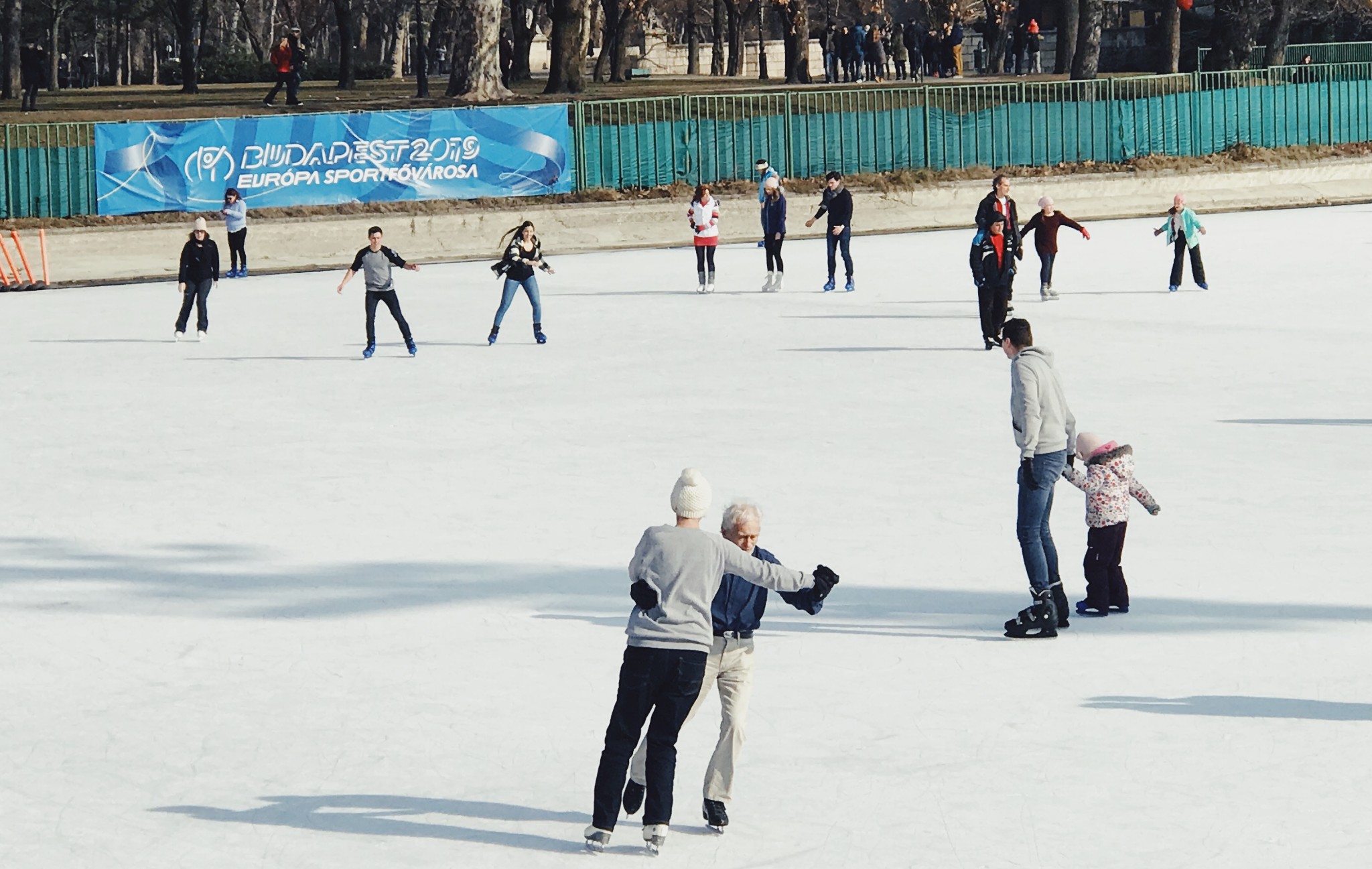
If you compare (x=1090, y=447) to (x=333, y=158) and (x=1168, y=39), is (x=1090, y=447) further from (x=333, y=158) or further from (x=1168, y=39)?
(x=1168, y=39)

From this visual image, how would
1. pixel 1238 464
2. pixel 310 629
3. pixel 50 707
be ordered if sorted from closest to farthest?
pixel 50 707
pixel 310 629
pixel 1238 464

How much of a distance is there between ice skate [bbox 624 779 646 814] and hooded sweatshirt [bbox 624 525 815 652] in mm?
636

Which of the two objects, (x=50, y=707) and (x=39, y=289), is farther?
(x=39, y=289)

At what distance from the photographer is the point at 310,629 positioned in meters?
9.69

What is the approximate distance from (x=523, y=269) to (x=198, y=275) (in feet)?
12.4

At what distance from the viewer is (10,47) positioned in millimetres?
49562

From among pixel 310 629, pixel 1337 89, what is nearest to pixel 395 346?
pixel 310 629

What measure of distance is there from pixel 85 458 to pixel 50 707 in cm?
624

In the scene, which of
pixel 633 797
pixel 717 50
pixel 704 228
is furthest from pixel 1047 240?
pixel 717 50

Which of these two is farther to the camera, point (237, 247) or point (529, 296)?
point (237, 247)

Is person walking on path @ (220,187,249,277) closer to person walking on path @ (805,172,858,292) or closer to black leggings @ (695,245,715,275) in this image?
black leggings @ (695,245,715,275)

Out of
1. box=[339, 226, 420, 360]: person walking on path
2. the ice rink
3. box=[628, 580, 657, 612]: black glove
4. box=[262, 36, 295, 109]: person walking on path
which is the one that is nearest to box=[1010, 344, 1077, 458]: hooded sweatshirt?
the ice rink

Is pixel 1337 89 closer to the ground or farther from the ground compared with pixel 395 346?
farther from the ground

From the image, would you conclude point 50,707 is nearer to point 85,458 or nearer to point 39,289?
point 85,458
